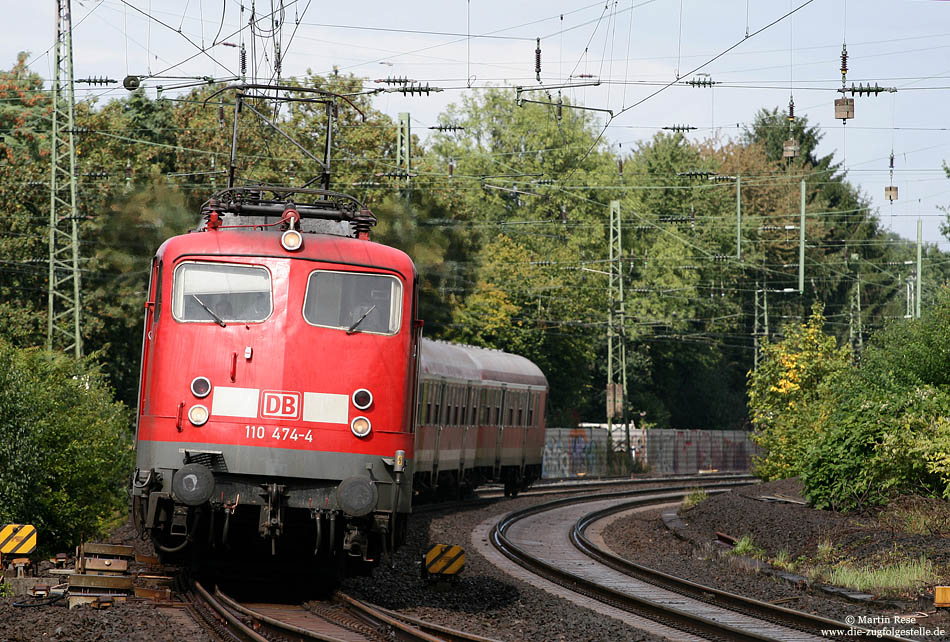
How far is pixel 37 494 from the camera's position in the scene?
19.4 metres

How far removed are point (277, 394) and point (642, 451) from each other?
4416 centimetres

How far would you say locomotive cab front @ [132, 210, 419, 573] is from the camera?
12430 mm

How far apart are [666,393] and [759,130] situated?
28.0m

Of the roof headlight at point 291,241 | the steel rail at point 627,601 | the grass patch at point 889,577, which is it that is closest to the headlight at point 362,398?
the roof headlight at point 291,241

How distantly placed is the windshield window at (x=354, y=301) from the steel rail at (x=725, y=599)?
5.27 meters

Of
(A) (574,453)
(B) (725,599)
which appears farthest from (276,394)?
(A) (574,453)

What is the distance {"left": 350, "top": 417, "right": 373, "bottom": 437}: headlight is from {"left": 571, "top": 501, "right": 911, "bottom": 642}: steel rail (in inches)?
196

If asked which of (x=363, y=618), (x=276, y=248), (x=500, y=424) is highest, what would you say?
(x=276, y=248)

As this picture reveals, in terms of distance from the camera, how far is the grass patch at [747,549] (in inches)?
815

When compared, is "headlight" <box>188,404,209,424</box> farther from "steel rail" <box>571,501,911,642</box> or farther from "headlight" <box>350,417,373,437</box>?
"steel rail" <box>571,501,911,642</box>

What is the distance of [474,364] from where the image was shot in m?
31.0

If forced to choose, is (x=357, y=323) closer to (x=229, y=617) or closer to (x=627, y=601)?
(x=229, y=617)

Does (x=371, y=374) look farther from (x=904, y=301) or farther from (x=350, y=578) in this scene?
(x=904, y=301)

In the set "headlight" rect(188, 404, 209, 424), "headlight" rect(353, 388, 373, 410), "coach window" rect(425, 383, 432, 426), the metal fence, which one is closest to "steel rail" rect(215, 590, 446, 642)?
"headlight" rect(188, 404, 209, 424)
